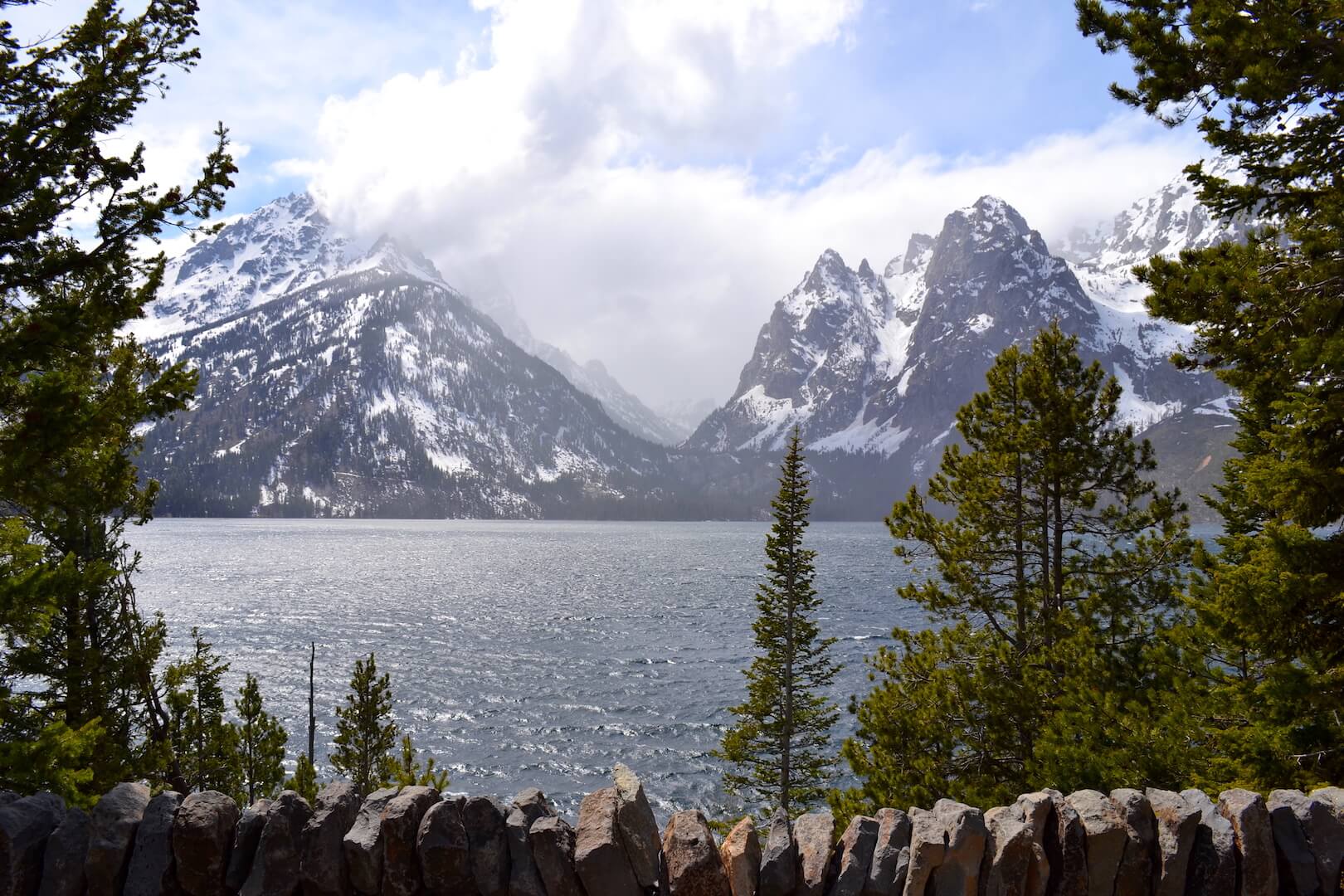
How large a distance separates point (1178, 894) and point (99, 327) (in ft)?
38.8

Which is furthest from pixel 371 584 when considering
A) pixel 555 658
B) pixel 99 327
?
pixel 99 327

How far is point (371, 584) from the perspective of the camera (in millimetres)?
133000

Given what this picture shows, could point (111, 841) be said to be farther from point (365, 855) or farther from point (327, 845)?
point (365, 855)

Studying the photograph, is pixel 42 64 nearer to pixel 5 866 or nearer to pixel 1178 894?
pixel 5 866

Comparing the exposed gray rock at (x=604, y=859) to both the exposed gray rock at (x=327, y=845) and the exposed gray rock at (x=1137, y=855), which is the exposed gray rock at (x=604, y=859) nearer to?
the exposed gray rock at (x=327, y=845)

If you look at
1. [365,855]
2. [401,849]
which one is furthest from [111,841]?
[401,849]

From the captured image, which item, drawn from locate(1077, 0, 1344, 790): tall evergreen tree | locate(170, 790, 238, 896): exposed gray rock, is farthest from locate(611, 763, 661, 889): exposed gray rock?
locate(1077, 0, 1344, 790): tall evergreen tree

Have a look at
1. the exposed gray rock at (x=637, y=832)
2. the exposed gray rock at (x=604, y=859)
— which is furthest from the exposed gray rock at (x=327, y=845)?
the exposed gray rock at (x=637, y=832)

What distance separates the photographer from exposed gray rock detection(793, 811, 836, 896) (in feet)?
21.1

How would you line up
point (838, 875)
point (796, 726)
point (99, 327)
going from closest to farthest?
point (838, 875)
point (99, 327)
point (796, 726)

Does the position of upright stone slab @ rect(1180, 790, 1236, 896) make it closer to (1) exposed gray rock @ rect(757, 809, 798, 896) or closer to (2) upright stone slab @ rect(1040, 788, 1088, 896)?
(2) upright stone slab @ rect(1040, 788, 1088, 896)

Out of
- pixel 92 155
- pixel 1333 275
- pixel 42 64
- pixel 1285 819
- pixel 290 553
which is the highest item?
pixel 42 64

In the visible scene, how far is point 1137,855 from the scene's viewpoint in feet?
21.2

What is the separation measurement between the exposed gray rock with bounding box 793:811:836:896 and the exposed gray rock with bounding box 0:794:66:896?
6267 mm
